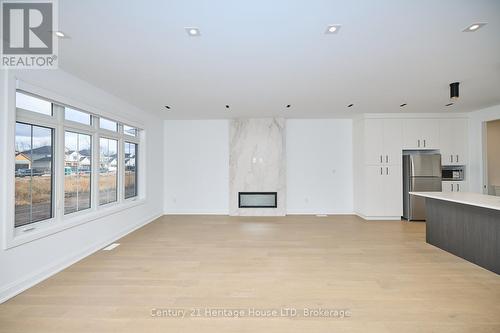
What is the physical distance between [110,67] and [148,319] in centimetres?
302

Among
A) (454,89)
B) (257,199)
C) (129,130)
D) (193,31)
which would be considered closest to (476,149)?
(454,89)

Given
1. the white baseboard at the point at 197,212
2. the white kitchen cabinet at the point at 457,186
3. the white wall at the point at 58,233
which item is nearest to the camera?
the white wall at the point at 58,233

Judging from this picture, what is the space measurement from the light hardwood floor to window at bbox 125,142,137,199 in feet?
4.70

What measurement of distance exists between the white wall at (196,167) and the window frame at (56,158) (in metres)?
1.86

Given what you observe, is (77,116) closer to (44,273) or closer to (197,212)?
(44,273)

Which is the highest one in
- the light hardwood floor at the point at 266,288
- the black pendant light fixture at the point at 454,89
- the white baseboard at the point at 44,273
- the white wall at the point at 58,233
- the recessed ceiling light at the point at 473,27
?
the recessed ceiling light at the point at 473,27

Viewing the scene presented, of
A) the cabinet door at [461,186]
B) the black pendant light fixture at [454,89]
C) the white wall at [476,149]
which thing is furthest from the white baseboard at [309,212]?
the black pendant light fixture at [454,89]

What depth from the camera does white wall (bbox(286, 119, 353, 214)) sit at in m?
6.85

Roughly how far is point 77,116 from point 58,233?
1.77m

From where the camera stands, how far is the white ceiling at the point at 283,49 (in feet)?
6.76

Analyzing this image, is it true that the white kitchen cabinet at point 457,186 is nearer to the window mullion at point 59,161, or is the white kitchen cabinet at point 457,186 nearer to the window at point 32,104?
the window mullion at point 59,161

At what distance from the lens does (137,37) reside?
248cm

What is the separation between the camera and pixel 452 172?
20.5ft

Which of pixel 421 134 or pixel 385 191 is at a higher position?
pixel 421 134
